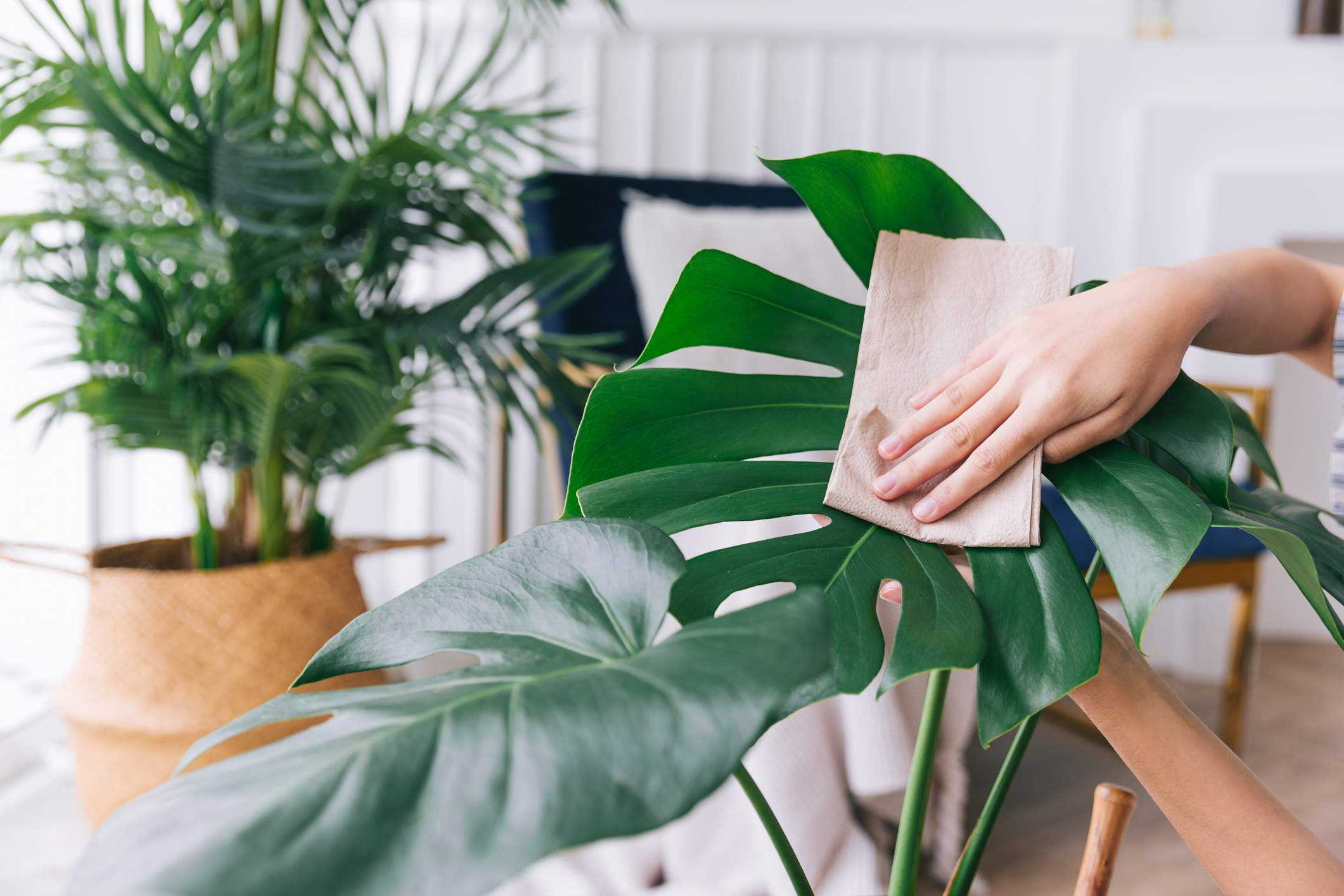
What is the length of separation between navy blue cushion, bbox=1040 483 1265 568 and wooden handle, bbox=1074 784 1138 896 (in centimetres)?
91

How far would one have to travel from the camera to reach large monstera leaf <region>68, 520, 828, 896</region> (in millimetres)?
193

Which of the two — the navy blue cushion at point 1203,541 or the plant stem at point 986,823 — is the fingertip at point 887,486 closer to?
the plant stem at point 986,823

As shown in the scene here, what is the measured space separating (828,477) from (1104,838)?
0.20m

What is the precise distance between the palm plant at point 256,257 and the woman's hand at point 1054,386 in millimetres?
762

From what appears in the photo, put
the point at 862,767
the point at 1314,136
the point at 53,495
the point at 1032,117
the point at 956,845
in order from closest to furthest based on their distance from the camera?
the point at 862,767, the point at 956,845, the point at 53,495, the point at 1314,136, the point at 1032,117

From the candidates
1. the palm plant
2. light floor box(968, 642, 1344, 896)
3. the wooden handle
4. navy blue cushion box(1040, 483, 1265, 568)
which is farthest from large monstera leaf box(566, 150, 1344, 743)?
light floor box(968, 642, 1344, 896)

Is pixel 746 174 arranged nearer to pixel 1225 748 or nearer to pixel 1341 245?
pixel 1341 245

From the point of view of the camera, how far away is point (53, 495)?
5.29ft

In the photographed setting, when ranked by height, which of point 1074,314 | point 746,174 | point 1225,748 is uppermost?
point 746,174

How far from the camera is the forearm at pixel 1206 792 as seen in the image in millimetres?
379

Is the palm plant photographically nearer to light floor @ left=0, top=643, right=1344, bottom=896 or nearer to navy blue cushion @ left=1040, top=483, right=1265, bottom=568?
light floor @ left=0, top=643, right=1344, bottom=896

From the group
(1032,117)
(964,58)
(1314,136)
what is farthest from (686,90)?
(1314,136)

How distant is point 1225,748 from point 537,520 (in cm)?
187

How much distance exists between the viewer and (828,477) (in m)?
0.46
